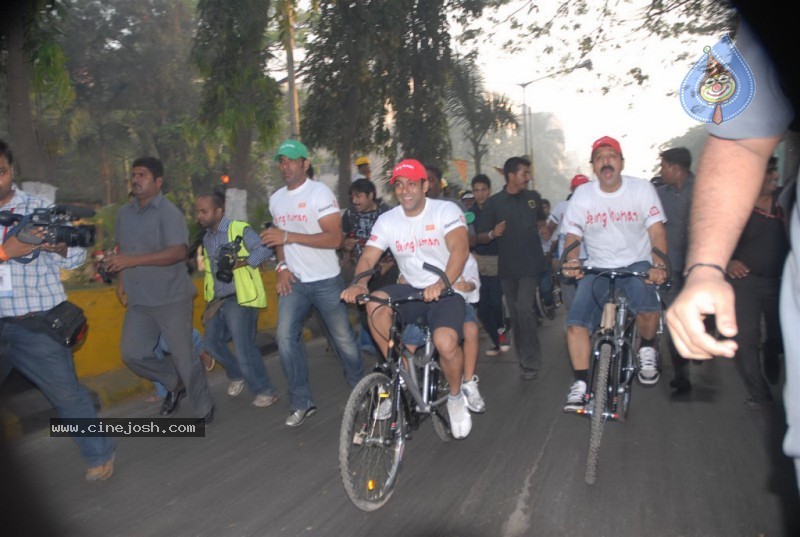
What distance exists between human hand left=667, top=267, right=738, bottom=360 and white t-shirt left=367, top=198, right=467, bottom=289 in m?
3.73

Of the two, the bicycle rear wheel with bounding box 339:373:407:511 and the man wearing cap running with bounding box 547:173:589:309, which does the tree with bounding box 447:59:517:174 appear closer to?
the man wearing cap running with bounding box 547:173:589:309

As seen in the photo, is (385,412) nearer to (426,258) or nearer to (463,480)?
(463,480)

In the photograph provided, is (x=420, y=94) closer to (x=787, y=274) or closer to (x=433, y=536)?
(x=433, y=536)

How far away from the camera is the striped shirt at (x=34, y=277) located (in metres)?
4.66

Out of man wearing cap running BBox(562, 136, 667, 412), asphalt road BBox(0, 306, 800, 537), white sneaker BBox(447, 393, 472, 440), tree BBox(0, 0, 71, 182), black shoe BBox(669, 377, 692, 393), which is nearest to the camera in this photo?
asphalt road BBox(0, 306, 800, 537)

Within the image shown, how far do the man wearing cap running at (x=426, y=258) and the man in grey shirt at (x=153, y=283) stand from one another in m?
1.63

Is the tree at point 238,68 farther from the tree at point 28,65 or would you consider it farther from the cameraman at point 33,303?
the cameraman at point 33,303

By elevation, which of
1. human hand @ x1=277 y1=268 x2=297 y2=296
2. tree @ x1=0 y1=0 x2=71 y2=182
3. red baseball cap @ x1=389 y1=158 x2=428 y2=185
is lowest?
human hand @ x1=277 y1=268 x2=297 y2=296

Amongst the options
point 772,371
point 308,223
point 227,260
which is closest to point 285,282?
point 308,223

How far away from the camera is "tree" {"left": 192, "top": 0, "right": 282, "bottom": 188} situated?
12711mm

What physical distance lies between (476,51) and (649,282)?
15.4m

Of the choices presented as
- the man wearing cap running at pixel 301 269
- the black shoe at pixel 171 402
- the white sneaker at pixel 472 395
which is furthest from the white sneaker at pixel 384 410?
the black shoe at pixel 171 402

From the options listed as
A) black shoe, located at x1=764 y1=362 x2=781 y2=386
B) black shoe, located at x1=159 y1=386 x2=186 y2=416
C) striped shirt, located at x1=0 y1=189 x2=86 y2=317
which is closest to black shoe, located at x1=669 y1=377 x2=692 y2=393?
black shoe, located at x1=764 y1=362 x2=781 y2=386

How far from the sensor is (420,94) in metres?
18.0
